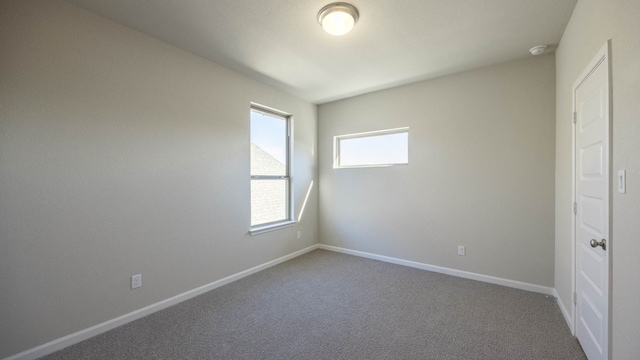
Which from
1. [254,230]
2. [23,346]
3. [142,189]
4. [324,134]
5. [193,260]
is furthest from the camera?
[324,134]

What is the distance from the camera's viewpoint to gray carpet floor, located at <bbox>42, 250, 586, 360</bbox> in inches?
76.3

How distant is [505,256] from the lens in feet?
10.1

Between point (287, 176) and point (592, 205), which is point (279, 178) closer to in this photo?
point (287, 176)

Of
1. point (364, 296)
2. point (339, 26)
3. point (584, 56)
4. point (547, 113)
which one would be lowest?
point (364, 296)

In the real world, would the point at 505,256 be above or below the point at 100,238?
below

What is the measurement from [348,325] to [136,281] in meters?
1.98

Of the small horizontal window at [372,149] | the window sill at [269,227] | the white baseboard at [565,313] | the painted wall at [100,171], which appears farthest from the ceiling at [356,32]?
the white baseboard at [565,313]

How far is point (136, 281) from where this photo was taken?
7.91ft

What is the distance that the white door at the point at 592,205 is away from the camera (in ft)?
5.01

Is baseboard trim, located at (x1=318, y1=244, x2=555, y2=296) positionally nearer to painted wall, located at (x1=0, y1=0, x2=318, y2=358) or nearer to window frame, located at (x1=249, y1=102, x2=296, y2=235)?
window frame, located at (x1=249, y1=102, x2=296, y2=235)

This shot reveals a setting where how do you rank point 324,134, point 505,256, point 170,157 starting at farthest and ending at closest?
1. point 324,134
2. point 505,256
3. point 170,157

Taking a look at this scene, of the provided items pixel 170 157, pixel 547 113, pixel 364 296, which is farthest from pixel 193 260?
pixel 547 113

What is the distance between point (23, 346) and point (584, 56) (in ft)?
14.8

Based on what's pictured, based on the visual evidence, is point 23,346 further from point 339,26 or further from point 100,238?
point 339,26
